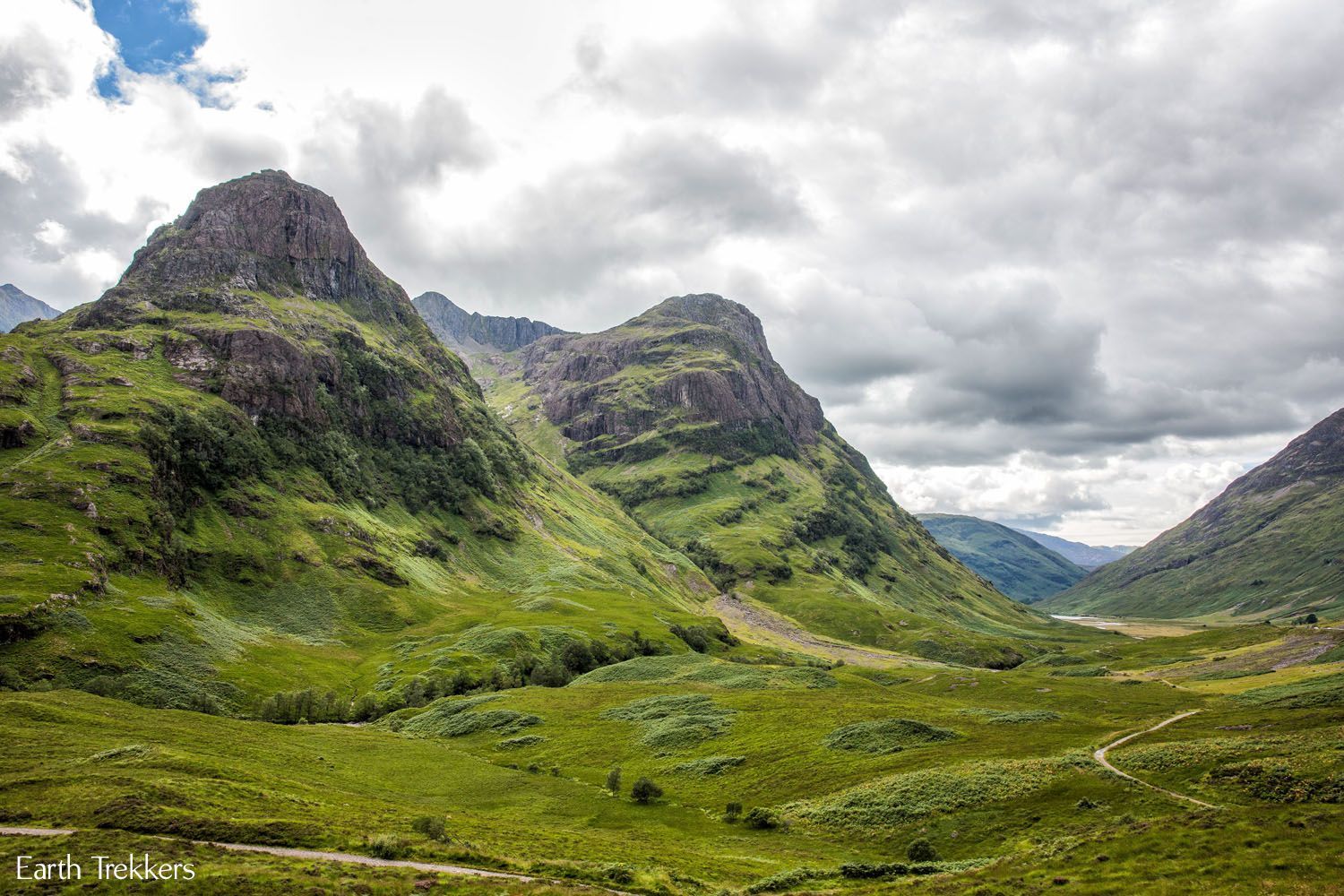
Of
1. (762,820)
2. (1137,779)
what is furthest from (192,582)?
(1137,779)

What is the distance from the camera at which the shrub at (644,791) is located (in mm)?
68312

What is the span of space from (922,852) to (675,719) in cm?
5839

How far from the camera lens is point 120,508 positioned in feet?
452

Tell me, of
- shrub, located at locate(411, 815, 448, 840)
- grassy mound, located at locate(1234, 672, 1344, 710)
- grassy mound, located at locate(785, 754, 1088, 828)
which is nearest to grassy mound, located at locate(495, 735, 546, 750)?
grassy mound, located at locate(785, 754, 1088, 828)

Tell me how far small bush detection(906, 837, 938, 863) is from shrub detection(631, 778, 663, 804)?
30.0 metres

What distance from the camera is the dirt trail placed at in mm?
35875

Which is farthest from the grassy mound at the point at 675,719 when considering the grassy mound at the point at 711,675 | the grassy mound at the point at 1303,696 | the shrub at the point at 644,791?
the grassy mound at the point at 1303,696

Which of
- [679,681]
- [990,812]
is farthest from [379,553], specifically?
[990,812]

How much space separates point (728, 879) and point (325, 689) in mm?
106530

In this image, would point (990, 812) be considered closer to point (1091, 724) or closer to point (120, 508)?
point (1091, 724)

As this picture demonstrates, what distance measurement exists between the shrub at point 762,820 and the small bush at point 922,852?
50.1 feet

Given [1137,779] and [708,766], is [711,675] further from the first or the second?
[1137,779]

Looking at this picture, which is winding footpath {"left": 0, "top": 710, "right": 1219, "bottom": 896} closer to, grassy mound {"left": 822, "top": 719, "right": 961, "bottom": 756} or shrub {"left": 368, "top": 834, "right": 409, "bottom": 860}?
shrub {"left": 368, "top": 834, "right": 409, "bottom": 860}

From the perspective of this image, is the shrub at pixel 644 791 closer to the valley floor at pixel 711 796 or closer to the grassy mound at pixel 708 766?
the valley floor at pixel 711 796
